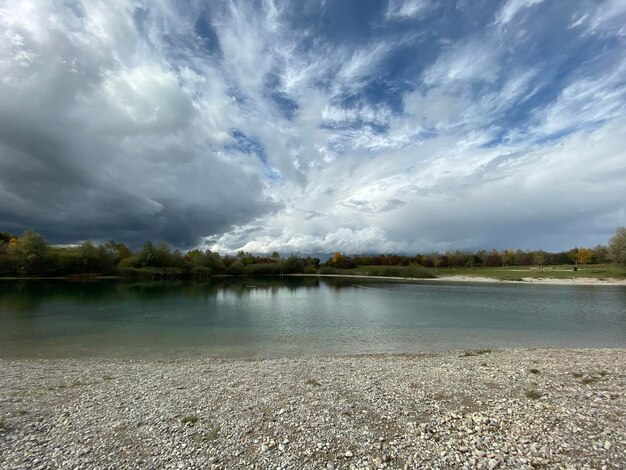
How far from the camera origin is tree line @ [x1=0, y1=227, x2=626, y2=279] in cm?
9938

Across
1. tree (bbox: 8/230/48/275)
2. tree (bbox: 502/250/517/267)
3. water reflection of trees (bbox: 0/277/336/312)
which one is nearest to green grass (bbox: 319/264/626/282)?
tree (bbox: 502/250/517/267)

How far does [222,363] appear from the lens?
1622cm

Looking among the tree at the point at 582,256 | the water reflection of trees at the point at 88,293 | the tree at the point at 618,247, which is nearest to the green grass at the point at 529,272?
the tree at the point at 618,247

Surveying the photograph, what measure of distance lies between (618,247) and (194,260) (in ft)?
497

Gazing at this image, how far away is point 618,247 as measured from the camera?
7744 cm

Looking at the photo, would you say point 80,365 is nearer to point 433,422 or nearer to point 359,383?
point 359,383

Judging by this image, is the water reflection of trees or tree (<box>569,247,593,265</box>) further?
tree (<box>569,247,593,265</box>)

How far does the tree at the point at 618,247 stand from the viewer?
7656cm

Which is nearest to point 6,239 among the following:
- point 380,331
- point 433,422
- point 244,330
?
point 244,330

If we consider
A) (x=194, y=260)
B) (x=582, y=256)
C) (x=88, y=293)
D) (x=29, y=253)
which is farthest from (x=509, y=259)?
(x=29, y=253)

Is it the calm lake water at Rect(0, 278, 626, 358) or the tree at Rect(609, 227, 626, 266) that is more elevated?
the tree at Rect(609, 227, 626, 266)

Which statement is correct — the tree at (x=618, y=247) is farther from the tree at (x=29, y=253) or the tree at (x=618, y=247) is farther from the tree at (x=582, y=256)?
the tree at (x=29, y=253)

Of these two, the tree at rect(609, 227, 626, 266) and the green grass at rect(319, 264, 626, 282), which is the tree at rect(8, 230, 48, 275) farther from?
the tree at rect(609, 227, 626, 266)

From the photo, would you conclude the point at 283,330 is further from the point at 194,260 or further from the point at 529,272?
the point at 194,260
